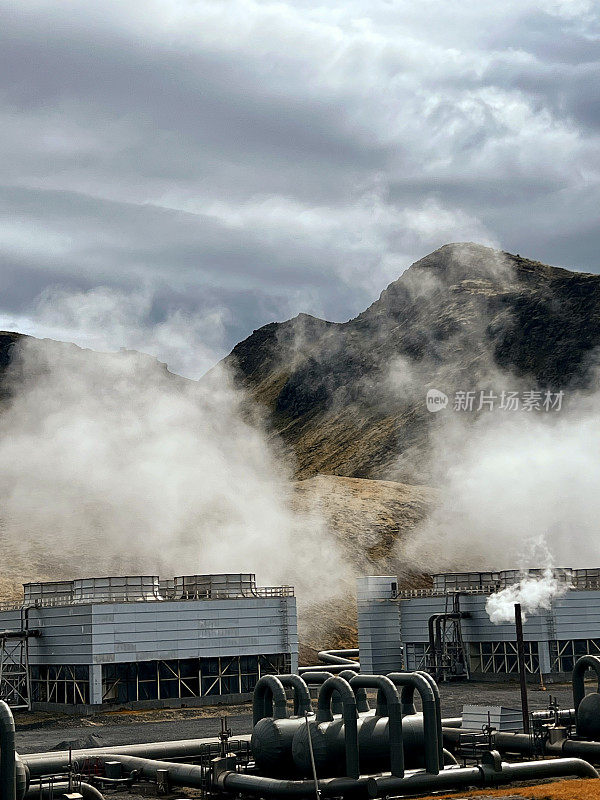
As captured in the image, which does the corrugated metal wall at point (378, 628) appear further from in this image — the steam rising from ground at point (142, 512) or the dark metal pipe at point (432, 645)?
the steam rising from ground at point (142, 512)

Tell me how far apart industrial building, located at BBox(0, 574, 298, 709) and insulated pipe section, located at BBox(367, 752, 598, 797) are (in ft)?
111

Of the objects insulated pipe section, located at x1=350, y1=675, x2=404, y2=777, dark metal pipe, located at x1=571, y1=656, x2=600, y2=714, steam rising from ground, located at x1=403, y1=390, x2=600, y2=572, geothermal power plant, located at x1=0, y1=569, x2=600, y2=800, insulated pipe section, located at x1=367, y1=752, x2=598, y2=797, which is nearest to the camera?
insulated pipe section, located at x1=367, y1=752, x2=598, y2=797

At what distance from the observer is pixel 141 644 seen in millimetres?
70500

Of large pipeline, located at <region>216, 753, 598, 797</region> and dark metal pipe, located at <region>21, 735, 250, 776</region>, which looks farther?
dark metal pipe, located at <region>21, 735, 250, 776</region>

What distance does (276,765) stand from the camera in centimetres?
4094

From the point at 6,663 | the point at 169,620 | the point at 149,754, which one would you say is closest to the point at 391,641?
the point at 169,620

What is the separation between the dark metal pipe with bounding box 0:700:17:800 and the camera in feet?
112

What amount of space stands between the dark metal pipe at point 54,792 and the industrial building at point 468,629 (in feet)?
161

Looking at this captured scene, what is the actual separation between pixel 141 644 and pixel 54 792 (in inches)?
1270

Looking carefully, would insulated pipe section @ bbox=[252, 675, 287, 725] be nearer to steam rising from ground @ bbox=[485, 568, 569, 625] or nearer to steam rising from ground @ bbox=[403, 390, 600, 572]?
steam rising from ground @ bbox=[485, 568, 569, 625]

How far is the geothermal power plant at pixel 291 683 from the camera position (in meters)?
39.7

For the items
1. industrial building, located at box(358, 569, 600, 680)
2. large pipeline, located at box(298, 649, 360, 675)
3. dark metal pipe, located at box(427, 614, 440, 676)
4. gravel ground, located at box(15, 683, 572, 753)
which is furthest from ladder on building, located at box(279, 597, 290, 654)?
industrial building, located at box(358, 569, 600, 680)

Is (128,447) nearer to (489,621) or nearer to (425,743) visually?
(489,621)

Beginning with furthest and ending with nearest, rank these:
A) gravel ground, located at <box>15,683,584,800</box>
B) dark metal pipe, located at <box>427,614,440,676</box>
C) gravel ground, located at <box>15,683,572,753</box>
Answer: dark metal pipe, located at <box>427,614,440,676</box> → gravel ground, located at <box>15,683,572,753</box> → gravel ground, located at <box>15,683,584,800</box>
